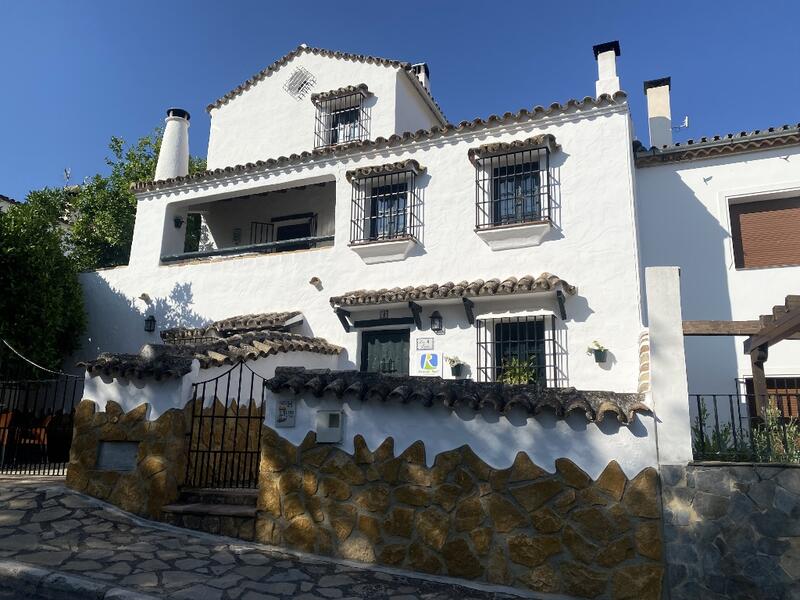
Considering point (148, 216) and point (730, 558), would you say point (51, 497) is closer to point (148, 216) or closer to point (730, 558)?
point (730, 558)

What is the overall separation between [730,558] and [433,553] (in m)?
2.63

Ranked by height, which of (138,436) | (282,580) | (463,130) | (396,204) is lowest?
(282,580)

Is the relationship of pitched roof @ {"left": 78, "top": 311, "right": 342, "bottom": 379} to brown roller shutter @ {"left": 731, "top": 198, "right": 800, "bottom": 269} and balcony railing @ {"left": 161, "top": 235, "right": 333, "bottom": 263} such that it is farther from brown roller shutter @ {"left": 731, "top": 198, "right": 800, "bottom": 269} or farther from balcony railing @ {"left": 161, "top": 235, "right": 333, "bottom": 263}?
brown roller shutter @ {"left": 731, "top": 198, "right": 800, "bottom": 269}

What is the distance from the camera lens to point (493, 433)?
5715mm

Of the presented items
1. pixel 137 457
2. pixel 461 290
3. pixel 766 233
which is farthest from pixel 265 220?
pixel 766 233

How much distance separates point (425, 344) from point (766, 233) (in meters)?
6.73

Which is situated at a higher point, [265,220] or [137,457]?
[265,220]

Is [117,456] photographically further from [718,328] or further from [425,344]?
[718,328]

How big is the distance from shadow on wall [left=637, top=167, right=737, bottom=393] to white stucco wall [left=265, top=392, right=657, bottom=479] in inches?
227

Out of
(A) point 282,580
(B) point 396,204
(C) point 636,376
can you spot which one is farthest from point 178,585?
(B) point 396,204

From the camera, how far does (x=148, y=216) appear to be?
13852 mm

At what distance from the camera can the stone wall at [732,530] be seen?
4.78 m

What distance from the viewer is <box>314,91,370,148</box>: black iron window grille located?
13.9 meters

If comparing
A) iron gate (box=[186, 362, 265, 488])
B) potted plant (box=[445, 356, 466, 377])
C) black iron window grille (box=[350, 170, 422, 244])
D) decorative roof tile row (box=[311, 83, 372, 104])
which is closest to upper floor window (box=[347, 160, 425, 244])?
black iron window grille (box=[350, 170, 422, 244])
